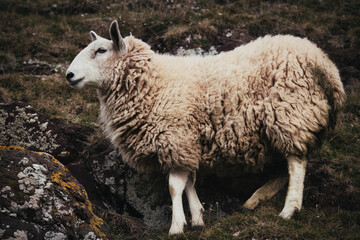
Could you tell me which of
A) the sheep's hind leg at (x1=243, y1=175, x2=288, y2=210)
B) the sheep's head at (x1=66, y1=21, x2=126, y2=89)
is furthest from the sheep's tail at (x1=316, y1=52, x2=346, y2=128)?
the sheep's head at (x1=66, y1=21, x2=126, y2=89)

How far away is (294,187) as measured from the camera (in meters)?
4.48

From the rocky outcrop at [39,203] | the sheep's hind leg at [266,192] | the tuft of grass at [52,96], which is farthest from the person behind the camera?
the tuft of grass at [52,96]

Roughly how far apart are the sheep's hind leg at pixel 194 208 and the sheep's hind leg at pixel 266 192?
607mm

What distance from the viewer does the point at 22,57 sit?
8.23 meters

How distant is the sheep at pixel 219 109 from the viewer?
4512 millimetres

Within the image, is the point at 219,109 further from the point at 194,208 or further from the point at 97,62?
the point at 97,62

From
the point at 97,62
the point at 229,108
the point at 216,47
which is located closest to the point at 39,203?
the point at 97,62

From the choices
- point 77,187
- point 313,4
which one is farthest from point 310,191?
point 313,4

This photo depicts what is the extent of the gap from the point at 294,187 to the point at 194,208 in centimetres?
134

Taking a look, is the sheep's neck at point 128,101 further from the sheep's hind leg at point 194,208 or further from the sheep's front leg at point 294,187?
the sheep's front leg at point 294,187

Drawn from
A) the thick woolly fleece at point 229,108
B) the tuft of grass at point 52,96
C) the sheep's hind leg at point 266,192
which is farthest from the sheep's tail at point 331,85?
the tuft of grass at point 52,96

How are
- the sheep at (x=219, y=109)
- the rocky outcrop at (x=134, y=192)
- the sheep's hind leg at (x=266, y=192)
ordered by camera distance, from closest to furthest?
the sheep at (x=219, y=109), the sheep's hind leg at (x=266, y=192), the rocky outcrop at (x=134, y=192)

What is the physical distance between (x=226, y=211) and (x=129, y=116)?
200 cm

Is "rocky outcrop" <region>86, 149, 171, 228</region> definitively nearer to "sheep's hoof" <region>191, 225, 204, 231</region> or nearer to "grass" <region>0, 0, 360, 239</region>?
"grass" <region>0, 0, 360, 239</region>
